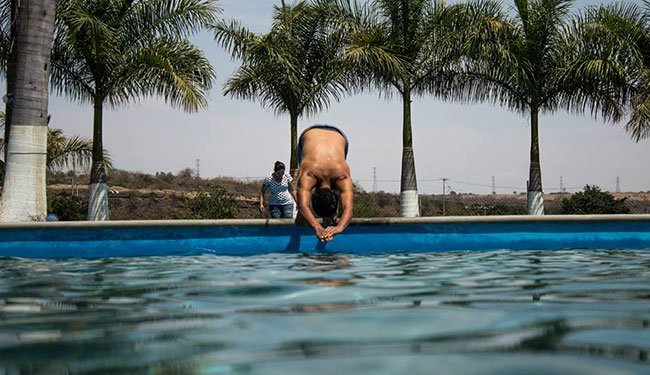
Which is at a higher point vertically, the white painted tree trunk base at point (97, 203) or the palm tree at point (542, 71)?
the palm tree at point (542, 71)

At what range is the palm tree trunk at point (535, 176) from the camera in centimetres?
1823

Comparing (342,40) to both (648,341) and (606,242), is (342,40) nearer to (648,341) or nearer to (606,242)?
(606,242)

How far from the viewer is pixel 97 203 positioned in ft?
53.2

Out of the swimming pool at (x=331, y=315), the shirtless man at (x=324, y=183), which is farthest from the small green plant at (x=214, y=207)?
the swimming pool at (x=331, y=315)

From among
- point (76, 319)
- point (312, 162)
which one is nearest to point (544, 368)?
point (76, 319)

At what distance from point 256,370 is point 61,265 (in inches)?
211

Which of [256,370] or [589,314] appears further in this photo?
[589,314]

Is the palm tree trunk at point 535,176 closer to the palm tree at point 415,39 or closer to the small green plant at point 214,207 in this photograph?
the palm tree at point 415,39

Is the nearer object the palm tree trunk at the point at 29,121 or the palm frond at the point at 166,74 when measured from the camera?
the palm tree trunk at the point at 29,121

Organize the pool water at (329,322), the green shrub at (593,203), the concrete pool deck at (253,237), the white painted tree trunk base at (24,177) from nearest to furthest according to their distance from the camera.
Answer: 1. the pool water at (329,322)
2. the concrete pool deck at (253,237)
3. the white painted tree trunk base at (24,177)
4. the green shrub at (593,203)

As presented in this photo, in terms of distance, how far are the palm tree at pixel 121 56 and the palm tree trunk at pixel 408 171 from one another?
5706mm

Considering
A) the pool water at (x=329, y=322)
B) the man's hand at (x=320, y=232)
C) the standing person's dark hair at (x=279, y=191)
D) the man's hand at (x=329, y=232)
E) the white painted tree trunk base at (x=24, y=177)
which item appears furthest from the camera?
the standing person's dark hair at (x=279, y=191)

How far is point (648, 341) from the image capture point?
253cm

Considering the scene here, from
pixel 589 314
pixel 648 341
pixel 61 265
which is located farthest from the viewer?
pixel 61 265
